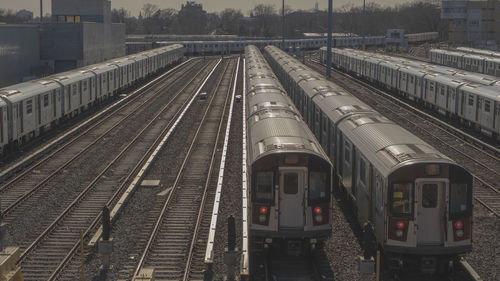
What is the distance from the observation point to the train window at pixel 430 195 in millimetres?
11898

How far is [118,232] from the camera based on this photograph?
15461 mm

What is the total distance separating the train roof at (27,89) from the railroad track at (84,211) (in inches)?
172

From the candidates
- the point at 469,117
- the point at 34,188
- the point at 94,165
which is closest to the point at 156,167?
the point at 94,165

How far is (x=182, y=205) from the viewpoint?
18.0 metres

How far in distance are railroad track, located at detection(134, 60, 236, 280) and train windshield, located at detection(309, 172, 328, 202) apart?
9.35ft

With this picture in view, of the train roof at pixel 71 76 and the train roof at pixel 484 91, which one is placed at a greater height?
the train roof at pixel 71 76

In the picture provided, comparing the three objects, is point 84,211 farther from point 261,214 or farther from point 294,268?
point 294,268

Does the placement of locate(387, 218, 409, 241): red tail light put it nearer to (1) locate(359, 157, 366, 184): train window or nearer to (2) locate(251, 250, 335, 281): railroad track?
(2) locate(251, 250, 335, 281): railroad track

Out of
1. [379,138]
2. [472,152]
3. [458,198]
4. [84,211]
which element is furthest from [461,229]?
[472,152]

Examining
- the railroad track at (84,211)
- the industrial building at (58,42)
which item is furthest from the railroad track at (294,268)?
the industrial building at (58,42)

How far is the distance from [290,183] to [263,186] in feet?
1.86

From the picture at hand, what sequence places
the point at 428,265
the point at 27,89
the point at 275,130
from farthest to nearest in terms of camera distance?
the point at 27,89
the point at 275,130
the point at 428,265

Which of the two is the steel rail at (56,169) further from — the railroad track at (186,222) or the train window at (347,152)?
the train window at (347,152)

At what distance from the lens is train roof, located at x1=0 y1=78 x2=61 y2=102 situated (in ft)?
80.5
